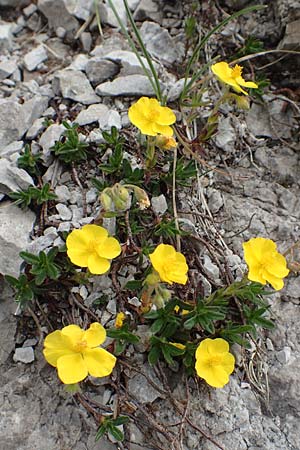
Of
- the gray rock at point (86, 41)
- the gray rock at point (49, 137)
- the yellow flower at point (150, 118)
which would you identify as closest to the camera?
the yellow flower at point (150, 118)

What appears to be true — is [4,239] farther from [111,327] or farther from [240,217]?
[240,217]

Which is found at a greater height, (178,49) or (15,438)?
(178,49)

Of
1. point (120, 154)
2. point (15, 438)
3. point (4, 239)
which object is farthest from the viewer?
point (120, 154)

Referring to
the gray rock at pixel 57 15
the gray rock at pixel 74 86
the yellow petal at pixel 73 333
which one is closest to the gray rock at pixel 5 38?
the gray rock at pixel 57 15

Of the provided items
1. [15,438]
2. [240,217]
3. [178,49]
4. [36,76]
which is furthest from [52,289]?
[178,49]

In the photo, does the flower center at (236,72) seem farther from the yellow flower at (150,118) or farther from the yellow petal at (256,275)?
the yellow petal at (256,275)

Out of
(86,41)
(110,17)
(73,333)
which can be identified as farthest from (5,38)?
(73,333)

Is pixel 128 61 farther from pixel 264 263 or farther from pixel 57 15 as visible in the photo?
pixel 264 263

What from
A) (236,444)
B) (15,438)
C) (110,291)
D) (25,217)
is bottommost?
(236,444)
